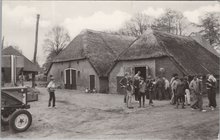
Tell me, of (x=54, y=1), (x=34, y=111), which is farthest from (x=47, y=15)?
(x=34, y=111)

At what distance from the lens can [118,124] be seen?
8.16 meters

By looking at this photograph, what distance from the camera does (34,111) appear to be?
1035 cm

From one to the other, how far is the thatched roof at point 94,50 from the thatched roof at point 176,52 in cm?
245

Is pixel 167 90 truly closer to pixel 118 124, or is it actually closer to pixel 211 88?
pixel 211 88

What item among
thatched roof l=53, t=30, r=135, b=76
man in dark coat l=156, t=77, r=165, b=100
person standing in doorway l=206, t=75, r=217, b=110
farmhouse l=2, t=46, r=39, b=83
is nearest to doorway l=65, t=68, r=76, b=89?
thatched roof l=53, t=30, r=135, b=76

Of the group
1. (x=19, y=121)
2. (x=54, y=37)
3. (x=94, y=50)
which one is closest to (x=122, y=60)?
(x=94, y=50)

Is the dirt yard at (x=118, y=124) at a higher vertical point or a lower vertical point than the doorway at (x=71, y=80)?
lower

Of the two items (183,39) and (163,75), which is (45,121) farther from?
(183,39)

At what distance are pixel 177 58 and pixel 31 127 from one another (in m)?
10.2

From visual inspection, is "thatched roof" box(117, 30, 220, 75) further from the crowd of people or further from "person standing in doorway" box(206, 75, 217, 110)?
"person standing in doorway" box(206, 75, 217, 110)

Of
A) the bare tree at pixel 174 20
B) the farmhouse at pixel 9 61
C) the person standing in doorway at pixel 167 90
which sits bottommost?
the person standing in doorway at pixel 167 90

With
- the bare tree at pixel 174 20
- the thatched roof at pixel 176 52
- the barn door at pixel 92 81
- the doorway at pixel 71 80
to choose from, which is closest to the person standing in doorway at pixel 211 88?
the bare tree at pixel 174 20

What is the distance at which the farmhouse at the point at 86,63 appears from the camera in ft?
65.5

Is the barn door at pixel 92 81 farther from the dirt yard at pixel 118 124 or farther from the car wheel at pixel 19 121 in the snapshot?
the car wheel at pixel 19 121
